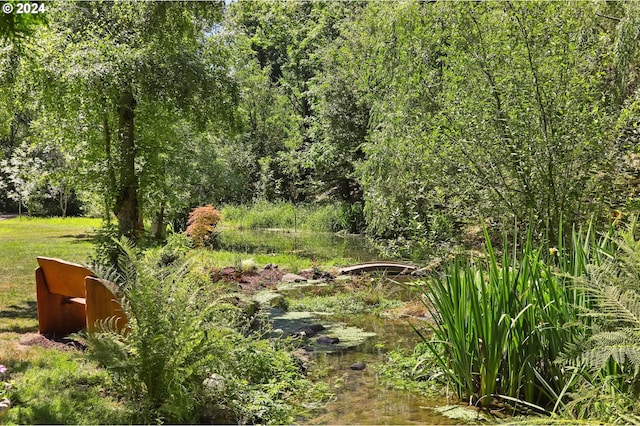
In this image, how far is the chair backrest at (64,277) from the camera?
517 cm

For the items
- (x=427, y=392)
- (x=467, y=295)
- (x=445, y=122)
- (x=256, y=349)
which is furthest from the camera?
(x=445, y=122)

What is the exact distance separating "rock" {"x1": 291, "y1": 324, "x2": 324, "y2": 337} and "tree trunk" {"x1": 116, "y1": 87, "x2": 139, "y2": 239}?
10.7 feet

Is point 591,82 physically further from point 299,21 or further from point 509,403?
point 299,21

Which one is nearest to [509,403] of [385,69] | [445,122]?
[445,122]

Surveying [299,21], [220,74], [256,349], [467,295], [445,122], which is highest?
[299,21]

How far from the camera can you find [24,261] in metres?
11.3

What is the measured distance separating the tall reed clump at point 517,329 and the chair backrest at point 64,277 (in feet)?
11.5

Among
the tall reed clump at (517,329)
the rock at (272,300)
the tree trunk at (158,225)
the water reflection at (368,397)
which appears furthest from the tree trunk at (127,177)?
the tree trunk at (158,225)

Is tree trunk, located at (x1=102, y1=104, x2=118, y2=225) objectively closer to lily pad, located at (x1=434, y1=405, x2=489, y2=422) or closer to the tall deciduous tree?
the tall deciduous tree

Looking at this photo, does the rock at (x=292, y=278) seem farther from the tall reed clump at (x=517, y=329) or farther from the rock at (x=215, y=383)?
the tall reed clump at (x=517, y=329)

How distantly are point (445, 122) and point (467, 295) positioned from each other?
3668 mm

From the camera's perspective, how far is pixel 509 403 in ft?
12.7

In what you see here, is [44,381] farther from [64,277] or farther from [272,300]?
[272,300]

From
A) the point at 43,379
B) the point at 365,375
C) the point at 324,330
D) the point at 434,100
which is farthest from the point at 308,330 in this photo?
the point at 434,100
